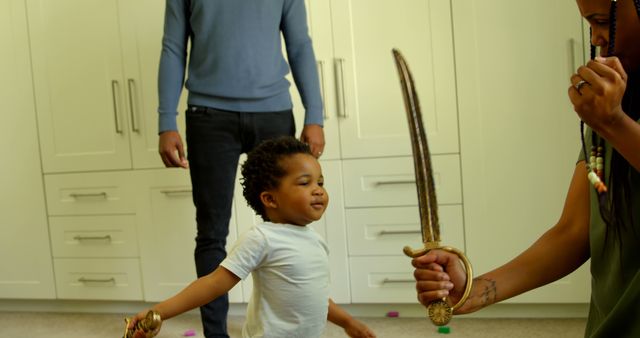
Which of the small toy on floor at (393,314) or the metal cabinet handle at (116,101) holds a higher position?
the metal cabinet handle at (116,101)

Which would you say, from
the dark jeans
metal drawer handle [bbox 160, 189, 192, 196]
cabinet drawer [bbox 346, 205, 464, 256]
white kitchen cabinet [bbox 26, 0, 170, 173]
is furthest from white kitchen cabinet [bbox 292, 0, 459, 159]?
white kitchen cabinet [bbox 26, 0, 170, 173]

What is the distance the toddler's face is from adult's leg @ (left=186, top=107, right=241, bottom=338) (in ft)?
1.47

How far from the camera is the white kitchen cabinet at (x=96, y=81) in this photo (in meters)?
2.71

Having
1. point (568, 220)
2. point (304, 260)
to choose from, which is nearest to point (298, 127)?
point (304, 260)

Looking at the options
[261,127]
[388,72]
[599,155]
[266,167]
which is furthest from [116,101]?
[599,155]

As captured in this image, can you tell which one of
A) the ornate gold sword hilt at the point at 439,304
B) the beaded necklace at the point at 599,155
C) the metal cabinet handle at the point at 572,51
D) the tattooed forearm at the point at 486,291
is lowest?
the tattooed forearm at the point at 486,291

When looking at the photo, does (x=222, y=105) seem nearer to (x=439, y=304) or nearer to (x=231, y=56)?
(x=231, y=56)

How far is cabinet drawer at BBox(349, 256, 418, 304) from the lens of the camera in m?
2.51

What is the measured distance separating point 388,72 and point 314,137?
578mm

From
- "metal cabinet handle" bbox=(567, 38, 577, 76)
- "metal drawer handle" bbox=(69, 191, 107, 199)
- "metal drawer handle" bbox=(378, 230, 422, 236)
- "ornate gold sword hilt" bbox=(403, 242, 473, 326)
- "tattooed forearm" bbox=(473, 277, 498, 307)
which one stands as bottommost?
"metal drawer handle" bbox=(378, 230, 422, 236)

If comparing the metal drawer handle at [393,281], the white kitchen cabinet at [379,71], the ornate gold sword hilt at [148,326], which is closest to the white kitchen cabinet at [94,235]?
the white kitchen cabinet at [379,71]

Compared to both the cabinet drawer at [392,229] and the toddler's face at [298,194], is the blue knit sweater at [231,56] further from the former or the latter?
the cabinet drawer at [392,229]

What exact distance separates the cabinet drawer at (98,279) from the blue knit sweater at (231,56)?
104cm

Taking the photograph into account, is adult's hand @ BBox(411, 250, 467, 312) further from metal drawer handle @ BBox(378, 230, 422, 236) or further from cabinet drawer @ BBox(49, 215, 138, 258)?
cabinet drawer @ BBox(49, 215, 138, 258)
